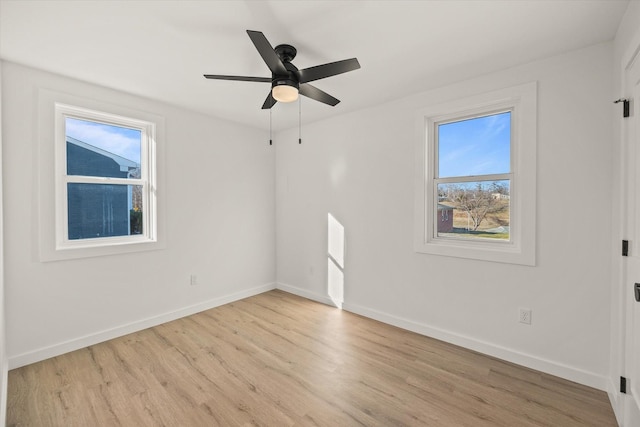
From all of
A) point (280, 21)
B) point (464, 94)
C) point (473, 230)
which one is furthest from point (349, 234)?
point (280, 21)

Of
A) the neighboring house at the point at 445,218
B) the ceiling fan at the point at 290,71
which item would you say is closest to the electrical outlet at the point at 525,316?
the neighboring house at the point at 445,218

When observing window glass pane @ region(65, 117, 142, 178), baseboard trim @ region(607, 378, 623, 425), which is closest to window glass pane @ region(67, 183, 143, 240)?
window glass pane @ region(65, 117, 142, 178)

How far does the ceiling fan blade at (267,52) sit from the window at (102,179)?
6.79 ft

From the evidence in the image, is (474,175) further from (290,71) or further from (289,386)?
(289,386)

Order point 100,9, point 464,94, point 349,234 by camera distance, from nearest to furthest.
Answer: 1. point 100,9
2. point 464,94
3. point 349,234

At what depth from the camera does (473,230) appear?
281cm

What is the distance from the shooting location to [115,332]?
2896 millimetres

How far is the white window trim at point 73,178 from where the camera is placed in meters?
2.49

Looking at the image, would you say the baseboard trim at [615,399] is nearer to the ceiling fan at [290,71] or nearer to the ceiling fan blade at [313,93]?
the ceiling fan at [290,71]

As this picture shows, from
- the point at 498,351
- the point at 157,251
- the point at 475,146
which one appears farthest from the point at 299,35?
the point at 498,351

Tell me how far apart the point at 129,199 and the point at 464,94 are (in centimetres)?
362

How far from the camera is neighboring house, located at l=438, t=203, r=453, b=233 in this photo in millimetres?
2955

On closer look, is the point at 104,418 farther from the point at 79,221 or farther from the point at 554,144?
the point at 554,144

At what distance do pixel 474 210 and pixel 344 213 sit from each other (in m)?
1.47
